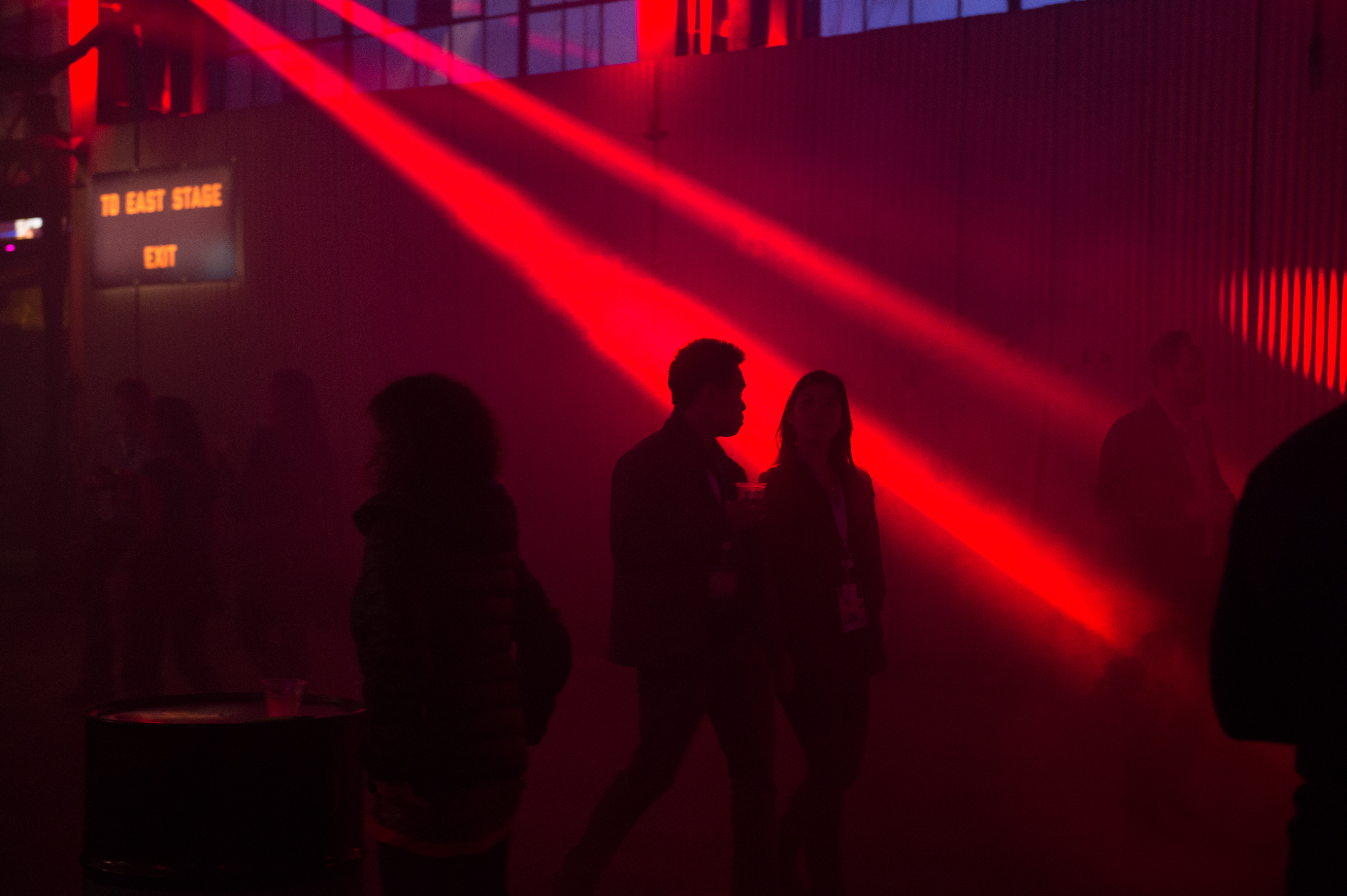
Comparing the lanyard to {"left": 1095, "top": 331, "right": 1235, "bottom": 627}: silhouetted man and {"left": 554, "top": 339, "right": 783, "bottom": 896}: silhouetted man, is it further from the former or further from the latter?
{"left": 1095, "top": 331, "right": 1235, "bottom": 627}: silhouetted man

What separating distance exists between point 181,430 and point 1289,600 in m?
6.22

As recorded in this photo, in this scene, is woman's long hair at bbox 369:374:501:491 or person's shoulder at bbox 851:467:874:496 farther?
person's shoulder at bbox 851:467:874:496

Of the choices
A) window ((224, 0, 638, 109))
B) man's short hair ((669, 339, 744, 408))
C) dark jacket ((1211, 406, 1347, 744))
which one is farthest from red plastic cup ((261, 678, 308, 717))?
window ((224, 0, 638, 109))

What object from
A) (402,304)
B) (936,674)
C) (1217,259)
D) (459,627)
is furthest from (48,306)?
(459,627)

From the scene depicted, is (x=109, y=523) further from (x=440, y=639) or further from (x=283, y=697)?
(x=440, y=639)

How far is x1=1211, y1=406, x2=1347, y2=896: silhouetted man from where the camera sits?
178 centimetres

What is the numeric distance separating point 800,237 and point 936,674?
341 centimetres

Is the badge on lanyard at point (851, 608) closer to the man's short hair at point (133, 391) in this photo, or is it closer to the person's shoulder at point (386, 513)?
the person's shoulder at point (386, 513)

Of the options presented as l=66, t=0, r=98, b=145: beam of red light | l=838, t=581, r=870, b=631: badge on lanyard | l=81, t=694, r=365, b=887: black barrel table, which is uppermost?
l=66, t=0, r=98, b=145: beam of red light

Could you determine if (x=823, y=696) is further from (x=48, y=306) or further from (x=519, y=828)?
(x=48, y=306)

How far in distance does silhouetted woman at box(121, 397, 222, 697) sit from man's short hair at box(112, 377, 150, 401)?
2.96 ft

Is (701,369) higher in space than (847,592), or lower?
higher

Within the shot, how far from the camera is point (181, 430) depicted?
22.5 feet

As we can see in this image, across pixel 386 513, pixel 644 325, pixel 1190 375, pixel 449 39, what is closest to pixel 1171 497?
pixel 1190 375
